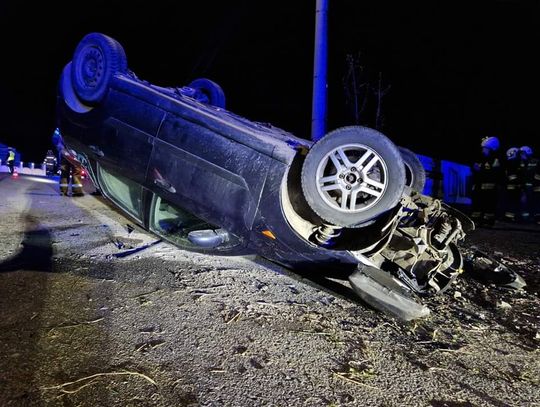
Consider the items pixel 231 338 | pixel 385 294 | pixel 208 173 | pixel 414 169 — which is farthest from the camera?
pixel 414 169

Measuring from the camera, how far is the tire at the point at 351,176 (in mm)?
2086

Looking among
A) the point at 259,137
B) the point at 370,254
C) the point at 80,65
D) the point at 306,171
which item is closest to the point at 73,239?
the point at 80,65

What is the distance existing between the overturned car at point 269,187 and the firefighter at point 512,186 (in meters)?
6.55

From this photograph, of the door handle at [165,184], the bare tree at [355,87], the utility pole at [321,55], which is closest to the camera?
the door handle at [165,184]

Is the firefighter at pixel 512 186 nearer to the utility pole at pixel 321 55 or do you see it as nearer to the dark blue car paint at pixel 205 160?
the utility pole at pixel 321 55

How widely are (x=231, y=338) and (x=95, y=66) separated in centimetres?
270

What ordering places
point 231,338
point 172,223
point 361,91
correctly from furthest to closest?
point 361,91 → point 172,223 → point 231,338

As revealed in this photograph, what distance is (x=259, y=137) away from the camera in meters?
2.33

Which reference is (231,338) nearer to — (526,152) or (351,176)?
(351,176)

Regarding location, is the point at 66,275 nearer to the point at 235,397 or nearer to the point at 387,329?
the point at 235,397

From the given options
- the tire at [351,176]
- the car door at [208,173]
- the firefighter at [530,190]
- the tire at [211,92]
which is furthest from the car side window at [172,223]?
the firefighter at [530,190]

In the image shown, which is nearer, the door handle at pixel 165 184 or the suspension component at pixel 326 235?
the suspension component at pixel 326 235

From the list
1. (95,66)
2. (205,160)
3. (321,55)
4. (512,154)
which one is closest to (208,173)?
(205,160)

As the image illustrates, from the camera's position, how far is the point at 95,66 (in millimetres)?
2939
